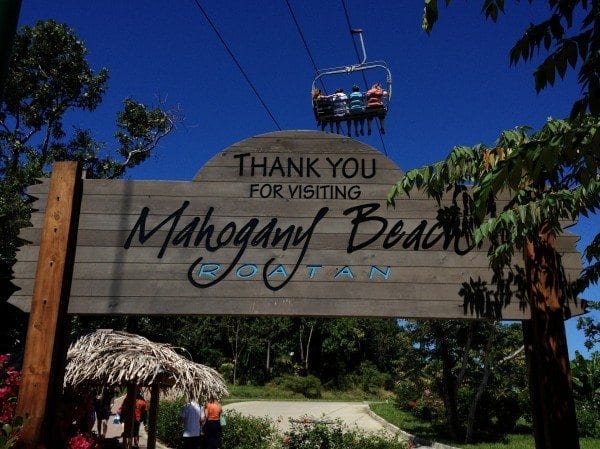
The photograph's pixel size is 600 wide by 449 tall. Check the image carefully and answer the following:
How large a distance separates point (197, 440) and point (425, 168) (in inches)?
380

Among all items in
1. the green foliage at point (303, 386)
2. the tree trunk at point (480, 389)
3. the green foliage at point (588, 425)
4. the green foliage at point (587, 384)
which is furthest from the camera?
the green foliage at point (303, 386)

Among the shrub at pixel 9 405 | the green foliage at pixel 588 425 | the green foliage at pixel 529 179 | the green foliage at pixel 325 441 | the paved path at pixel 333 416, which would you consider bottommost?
the paved path at pixel 333 416

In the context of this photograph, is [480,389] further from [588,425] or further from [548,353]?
[548,353]

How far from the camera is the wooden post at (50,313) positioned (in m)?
4.10

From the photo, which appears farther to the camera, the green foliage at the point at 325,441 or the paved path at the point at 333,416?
the paved path at the point at 333,416

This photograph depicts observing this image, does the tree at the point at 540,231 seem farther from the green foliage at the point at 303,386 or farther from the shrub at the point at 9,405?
the green foliage at the point at 303,386

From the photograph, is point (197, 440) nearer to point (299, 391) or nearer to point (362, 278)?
point (362, 278)

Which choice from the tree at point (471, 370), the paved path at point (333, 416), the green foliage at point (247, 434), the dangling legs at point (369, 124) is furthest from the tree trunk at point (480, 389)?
the dangling legs at point (369, 124)

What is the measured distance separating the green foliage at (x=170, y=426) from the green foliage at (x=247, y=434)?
1.47 metres

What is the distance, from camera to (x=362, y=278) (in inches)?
182

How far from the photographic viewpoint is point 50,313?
431 centimetres

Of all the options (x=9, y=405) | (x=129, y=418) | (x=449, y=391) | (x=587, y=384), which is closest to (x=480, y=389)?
(x=449, y=391)

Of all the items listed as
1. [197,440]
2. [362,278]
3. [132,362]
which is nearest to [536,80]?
[362,278]

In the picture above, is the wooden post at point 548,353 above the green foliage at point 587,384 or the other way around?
above
